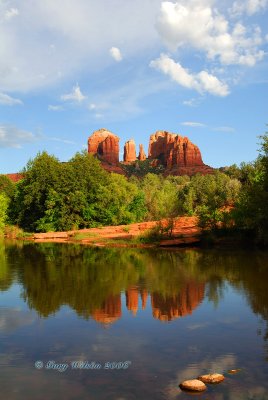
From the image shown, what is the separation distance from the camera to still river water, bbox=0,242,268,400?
7.25 metres

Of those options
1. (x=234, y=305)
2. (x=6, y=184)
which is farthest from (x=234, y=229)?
(x=6, y=184)

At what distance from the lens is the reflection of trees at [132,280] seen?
13375 millimetres

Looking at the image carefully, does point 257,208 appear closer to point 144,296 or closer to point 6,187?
point 144,296

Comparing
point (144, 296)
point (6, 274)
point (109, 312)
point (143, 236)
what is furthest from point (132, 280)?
point (143, 236)

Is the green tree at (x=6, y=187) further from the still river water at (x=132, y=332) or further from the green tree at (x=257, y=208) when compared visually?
the still river water at (x=132, y=332)

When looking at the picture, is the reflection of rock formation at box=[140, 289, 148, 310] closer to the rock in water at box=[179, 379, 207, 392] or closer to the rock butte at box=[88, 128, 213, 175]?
the rock in water at box=[179, 379, 207, 392]

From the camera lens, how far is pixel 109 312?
495 inches

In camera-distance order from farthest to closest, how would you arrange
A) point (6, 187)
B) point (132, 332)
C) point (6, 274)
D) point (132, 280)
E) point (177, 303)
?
1. point (6, 187)
2. point (6, 274)
3. point (132, 280)
4. point (177, 303)
5. point (132, 332)

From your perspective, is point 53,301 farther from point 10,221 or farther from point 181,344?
point 10,221

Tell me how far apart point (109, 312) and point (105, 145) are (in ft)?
567

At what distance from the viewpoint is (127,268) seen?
70.9ft

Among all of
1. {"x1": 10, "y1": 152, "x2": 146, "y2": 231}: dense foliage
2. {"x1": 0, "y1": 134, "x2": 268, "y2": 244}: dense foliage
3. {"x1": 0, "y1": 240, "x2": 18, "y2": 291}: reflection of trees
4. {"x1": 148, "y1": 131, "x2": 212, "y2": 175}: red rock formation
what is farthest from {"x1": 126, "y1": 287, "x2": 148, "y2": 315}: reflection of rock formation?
{"x1": 148, "y1": 131, "x2": 212, "y2": 175}: red rock formation

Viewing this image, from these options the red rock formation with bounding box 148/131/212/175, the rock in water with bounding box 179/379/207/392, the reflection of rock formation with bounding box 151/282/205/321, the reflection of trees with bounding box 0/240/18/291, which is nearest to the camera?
the rock in water with bounding box 179/379/207/392

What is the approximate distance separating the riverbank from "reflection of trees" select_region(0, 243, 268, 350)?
726 cm
